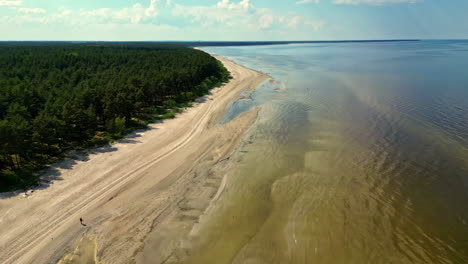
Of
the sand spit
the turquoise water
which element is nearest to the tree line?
the sand spit

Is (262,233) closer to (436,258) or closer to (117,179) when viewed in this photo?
(436,258)

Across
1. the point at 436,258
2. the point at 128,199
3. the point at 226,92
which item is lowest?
the point at 436,258

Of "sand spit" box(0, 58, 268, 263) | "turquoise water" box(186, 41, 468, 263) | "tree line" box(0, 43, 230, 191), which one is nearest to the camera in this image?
"sand spit" box(0, 58, 268, 263)

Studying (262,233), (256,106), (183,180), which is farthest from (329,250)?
(256,106)

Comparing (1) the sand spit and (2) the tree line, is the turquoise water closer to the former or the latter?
(1) the sand spit

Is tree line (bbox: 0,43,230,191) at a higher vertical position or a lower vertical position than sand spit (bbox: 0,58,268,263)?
higher

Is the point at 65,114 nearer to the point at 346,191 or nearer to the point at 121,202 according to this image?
the point at 121,202

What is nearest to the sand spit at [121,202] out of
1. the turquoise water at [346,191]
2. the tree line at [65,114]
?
the turquoise water at [346,191]
